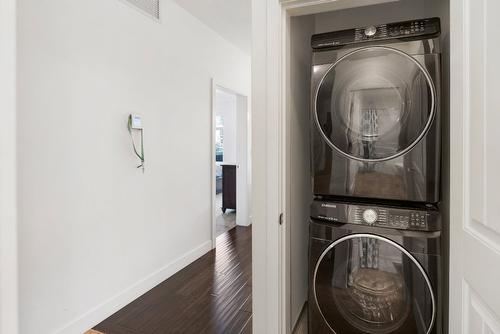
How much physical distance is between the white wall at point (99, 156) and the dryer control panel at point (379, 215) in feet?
5.28

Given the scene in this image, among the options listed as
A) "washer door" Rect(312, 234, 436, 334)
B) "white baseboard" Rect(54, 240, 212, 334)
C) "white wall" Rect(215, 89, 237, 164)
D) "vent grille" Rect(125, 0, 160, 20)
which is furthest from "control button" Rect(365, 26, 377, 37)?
"white wall" Rect(215, 89, 237, 164)

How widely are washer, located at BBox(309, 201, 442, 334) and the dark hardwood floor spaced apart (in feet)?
2.65

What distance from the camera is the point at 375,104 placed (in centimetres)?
135

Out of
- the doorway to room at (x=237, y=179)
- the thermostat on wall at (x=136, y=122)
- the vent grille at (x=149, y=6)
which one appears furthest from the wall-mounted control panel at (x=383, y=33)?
the doorway to room at (x=237, y=179)

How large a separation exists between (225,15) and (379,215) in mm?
2686

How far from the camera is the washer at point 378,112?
1.27m

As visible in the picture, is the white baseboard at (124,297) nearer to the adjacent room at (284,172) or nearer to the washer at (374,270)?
the adjacent room at (284,172)

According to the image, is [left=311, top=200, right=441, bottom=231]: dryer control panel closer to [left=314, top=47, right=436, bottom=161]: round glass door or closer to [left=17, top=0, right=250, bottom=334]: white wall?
[left=314, top=47, right=436, bottom=161]: round glass door

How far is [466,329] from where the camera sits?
2.76ft

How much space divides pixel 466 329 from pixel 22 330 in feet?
7.07

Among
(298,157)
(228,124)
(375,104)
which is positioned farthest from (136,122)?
(228,124)

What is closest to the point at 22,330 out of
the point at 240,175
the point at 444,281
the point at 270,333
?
the point at 270,333

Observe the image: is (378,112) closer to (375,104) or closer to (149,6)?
(375,104)

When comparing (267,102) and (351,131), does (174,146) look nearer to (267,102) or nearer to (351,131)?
(267,102)
